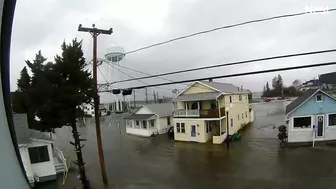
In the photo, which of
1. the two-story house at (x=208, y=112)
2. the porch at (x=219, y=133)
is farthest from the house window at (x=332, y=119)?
the porch at (x=219, y=133)

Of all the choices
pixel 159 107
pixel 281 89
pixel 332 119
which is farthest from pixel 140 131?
pixel 332 119

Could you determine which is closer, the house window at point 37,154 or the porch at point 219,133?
the house window at point 37,154

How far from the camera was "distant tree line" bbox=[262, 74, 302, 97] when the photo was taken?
2.99 feet

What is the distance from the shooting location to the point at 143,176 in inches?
59.1

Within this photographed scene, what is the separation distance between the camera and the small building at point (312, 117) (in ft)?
3.30

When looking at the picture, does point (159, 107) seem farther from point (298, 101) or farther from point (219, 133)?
point (219, 133)

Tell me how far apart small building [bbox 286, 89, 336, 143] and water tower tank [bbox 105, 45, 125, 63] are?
2.97 ft

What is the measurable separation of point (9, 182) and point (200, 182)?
167cm

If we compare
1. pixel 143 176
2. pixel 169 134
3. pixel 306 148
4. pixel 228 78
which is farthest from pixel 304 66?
pixel 169 134

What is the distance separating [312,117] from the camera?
1.10 metres

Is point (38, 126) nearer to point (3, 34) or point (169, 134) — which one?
point (3, 34)

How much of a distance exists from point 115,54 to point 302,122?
1071 millimetres

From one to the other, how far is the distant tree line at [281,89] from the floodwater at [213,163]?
0.06 meters

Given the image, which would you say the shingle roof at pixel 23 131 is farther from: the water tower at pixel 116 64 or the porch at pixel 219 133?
the porch at pixel 219 133
